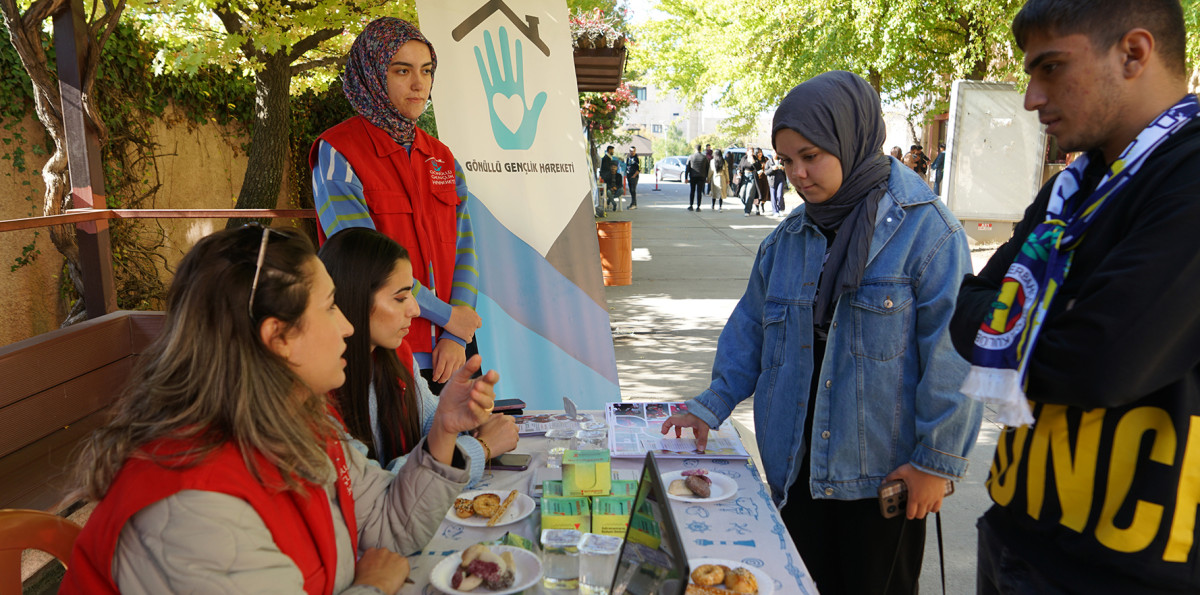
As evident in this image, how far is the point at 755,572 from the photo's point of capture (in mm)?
1492

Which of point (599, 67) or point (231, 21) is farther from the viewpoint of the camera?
point (231, 21)

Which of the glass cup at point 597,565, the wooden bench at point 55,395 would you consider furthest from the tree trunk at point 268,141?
the glass cup at point 597,565

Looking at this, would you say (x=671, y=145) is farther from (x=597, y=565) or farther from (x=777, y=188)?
(x=597, y=565)

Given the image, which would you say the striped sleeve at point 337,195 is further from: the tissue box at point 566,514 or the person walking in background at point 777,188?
the person walking in background at point 777,188

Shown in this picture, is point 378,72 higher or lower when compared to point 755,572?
higher

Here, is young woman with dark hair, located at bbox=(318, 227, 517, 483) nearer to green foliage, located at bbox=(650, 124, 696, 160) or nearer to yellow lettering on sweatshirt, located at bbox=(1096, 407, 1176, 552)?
yellow lettering on sweatshirt, located at bbox=(1096, 407, 1176, 552)

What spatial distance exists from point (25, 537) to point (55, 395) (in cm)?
182

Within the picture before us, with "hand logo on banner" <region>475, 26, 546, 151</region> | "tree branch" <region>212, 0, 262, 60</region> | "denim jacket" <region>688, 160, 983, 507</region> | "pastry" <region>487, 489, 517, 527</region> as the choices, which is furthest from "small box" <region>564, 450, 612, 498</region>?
"tree branch" <region>212, 0, 262, 60</region>

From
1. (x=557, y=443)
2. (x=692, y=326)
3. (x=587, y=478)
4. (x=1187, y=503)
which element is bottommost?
(x=692, y=326)

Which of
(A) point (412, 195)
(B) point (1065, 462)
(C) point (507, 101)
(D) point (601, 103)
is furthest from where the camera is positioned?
(D) point (601, 103)

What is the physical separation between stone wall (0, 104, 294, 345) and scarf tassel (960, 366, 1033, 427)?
5.14 meters

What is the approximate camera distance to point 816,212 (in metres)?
2.05

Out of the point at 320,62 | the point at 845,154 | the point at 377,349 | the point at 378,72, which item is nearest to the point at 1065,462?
the point at 845,154

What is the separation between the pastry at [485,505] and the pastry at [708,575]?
543mm
